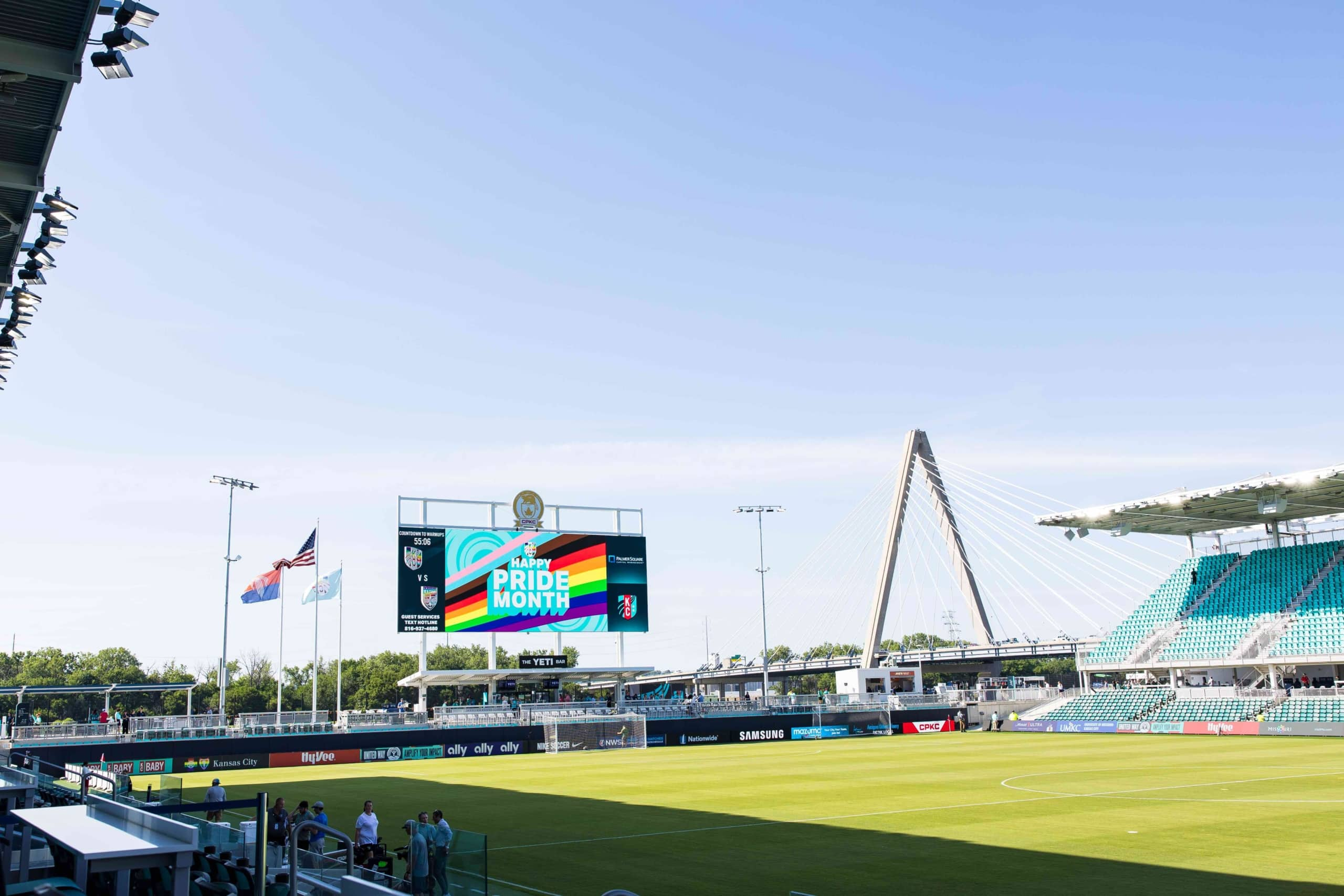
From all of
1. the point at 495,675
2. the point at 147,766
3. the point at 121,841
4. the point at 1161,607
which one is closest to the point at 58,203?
the point at 121,841

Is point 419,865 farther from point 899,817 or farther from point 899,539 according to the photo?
point 899,539

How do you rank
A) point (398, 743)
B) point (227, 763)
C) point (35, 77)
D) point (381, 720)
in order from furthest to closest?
1. point (381, 720)
2. point (398, 743)
3. point (227, 763)
4. point (35, 77)

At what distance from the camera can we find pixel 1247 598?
69.5 metres

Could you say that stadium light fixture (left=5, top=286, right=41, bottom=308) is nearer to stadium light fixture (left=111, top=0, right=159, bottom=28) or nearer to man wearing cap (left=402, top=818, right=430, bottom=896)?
stadium light fixture (left=111, top=0, right=159, bottom=28)

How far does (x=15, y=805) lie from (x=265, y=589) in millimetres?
39269

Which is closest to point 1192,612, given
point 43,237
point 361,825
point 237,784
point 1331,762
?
point 1331,762

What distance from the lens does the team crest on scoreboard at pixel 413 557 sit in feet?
199

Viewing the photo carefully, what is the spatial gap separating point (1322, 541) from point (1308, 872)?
62.6m

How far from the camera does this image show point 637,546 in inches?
2643

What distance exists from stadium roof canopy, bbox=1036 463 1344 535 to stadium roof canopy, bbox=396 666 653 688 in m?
29.5

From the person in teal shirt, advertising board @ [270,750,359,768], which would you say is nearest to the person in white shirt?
the person in teal shirt

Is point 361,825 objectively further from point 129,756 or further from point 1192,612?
point 1192,612

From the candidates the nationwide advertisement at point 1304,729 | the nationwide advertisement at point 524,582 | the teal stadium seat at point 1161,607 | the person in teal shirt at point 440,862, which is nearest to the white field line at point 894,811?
the person in teal shirt at point 440,862

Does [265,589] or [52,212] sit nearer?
[52,212]
